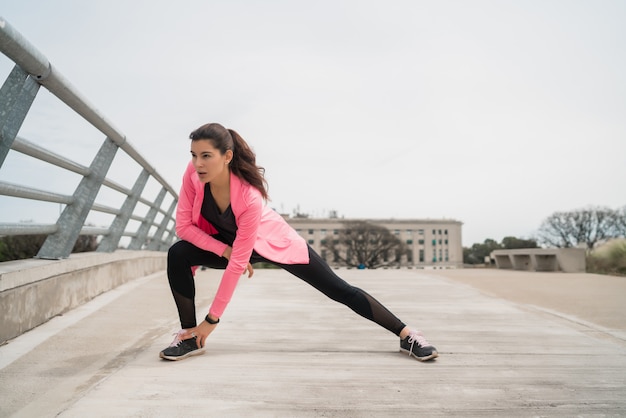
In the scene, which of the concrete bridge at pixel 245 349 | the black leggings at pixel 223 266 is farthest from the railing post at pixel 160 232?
the black leggings at pixel 223 266

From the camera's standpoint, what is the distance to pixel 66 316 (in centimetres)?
306

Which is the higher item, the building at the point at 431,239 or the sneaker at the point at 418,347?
the building at the point at 431,239

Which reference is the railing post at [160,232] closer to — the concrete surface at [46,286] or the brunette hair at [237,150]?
the concrete surface at [46,286]

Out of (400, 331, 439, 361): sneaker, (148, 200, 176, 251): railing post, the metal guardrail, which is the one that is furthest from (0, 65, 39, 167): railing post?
(148, 200, 176, 251): railing post

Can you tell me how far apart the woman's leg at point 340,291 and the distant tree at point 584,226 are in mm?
53363

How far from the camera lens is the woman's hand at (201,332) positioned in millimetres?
2250

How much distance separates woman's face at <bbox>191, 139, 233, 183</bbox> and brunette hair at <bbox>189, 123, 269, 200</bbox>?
2 centimetres

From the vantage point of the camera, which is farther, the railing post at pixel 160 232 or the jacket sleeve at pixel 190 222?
the railing post at pixel 160 232

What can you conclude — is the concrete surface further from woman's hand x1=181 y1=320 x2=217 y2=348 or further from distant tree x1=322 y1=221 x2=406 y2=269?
distant tree x1=322 y1=221 x2=406 y2=269

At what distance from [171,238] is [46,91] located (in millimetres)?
6567

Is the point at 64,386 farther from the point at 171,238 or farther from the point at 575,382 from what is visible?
the point at 171,238

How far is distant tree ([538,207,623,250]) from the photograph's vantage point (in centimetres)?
4997

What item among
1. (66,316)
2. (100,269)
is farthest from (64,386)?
(100,269)

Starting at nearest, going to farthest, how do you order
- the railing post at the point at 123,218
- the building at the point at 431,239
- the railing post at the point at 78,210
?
1. the railing post at the point at 78,210
2. the railing post at the point at 123,218
3. the building at the point at 431,239
